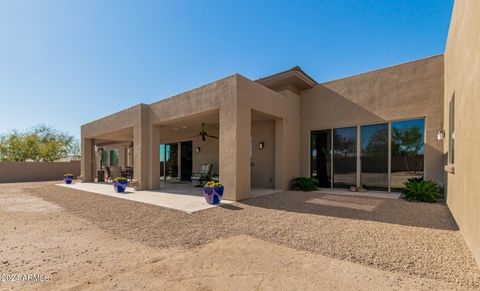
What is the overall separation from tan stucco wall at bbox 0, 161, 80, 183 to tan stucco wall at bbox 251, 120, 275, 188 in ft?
58.5

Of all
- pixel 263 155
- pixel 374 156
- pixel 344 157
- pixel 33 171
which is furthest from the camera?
pixel 33 171

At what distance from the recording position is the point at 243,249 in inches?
116

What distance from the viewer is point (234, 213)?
16.0 ft

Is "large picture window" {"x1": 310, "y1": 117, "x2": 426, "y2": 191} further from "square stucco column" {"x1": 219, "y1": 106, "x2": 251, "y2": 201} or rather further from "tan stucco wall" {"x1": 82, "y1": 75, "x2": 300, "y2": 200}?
"square stucco column" {"x1": 219, "y1": 106, "x2": 251, "y2": 201}

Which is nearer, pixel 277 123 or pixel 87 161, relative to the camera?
pixel 277 123

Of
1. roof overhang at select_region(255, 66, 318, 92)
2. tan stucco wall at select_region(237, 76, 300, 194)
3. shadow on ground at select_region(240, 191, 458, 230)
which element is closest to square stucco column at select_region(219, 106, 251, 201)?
tan stucco wall at select_region(237, 76, 300, 194)

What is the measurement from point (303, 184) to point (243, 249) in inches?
216

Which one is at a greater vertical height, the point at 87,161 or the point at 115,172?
the point at 87,161

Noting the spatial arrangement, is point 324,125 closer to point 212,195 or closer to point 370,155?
point 370,155

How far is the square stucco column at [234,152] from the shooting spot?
6137 mm

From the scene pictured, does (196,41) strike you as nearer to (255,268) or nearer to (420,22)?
(420,22)

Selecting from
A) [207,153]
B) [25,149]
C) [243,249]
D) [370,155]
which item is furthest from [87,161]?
[370,155]

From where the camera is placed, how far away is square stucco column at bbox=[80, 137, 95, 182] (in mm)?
13375

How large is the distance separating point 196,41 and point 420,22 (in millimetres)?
8399
